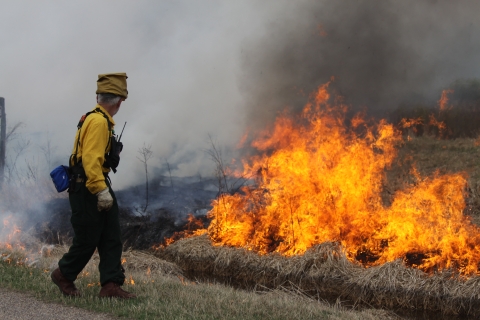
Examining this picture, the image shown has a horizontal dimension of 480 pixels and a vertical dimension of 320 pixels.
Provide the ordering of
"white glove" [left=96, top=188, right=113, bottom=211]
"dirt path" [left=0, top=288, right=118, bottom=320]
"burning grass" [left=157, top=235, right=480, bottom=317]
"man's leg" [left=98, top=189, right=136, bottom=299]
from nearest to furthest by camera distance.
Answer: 1. "dirt path" [left=0, top=288, right=118, bottom=320]
2. "white glove" [left=96, top=188, right=113, bottom=211]
3. "man's leg" [left=98, top=189, right=136, bottom=299]
4. "burning grass" [left=157, top=235, right=480, bottom=317]

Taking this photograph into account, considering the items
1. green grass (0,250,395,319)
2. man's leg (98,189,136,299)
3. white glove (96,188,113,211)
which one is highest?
white glove (96,188,113,211)

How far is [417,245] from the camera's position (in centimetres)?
861

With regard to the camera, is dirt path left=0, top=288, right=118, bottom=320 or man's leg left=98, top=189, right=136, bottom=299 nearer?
dirt path left=0, top=288, right=118, bottom=320

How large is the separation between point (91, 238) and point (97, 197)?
1.42 feet

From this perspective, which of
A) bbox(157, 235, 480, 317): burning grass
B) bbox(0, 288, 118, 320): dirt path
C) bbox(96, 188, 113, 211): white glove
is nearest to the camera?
bbox(0, 288, 118, 320): dirt path

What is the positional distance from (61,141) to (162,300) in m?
11.8

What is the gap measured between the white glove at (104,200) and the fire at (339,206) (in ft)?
17.9

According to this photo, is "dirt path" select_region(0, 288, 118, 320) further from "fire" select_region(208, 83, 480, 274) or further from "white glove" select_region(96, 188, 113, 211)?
"fire" select_region(208, 83, 480, 274)

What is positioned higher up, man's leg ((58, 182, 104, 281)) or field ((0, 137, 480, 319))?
man's leg ((58, 182, 104, 281))

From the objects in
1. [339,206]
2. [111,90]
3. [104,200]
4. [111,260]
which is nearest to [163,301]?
[111,260]

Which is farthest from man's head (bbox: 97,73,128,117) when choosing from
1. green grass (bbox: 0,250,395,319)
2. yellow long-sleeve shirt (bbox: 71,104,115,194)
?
green grass (bbox: 0,250,395,319)

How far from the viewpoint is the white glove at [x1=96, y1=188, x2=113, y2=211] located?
436 centimetres

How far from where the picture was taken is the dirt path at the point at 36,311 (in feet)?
13.7

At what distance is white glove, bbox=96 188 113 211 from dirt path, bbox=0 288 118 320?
0.95 m
